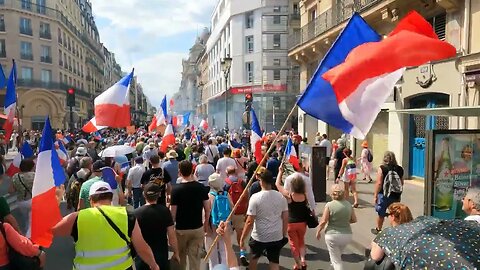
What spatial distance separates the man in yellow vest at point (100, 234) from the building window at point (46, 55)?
50197 millimetres

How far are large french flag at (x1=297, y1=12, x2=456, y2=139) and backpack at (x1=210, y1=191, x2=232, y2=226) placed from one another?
2.06 m

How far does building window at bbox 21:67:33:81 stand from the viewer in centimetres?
4569

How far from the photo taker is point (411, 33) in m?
3.40

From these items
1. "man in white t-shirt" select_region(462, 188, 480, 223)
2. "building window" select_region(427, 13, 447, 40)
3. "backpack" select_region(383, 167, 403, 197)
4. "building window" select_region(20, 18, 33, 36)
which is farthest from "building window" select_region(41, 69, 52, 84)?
"man in white t-shirt" select_region(462, 188, 480, 223)

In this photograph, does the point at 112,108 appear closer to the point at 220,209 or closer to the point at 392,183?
the point at 220,209

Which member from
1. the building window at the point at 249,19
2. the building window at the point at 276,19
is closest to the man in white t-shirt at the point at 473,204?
the building window at the point at 276,19

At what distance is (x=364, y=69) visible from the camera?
10.5 feet

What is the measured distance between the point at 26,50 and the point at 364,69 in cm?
5070

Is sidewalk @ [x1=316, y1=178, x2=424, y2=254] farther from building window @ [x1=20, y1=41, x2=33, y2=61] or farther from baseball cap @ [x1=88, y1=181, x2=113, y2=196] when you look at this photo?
building window @ [x1=20, y1=41, x2=33, y2=61]

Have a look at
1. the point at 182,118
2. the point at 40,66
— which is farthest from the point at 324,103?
the point at 40,66

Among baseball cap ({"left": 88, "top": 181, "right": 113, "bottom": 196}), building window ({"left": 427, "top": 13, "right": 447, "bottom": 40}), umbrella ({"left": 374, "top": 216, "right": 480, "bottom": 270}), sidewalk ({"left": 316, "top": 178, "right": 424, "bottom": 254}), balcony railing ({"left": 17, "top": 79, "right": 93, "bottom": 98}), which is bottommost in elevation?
sidewalk ({"left": 316, "top": 178, "right": 424, "bottom": 254})

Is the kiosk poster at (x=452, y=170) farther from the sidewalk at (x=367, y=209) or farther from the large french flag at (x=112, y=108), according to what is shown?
the large french flag at (x=112, y=108)

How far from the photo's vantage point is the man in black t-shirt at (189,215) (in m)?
4.95

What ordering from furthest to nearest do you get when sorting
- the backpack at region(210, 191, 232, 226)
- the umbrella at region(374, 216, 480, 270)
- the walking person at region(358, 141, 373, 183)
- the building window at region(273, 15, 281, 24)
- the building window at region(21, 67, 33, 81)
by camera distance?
the building window at region(21, 67, 33, 81) < the building window at region(273, 15, 281, 24) < the walking person at region(358, 141, 373, 183) < the backpack at region(210, 191, 232, 226) < the umbrella at region(374, 216, 480, 270)
